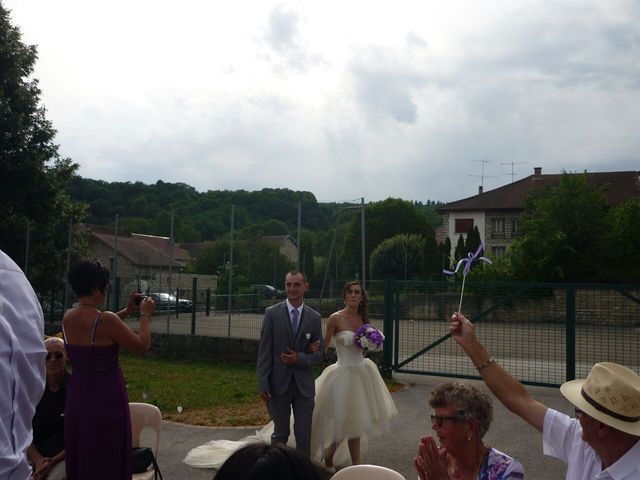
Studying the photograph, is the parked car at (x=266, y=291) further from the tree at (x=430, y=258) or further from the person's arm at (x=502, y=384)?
the tree at (x=430, y=258)

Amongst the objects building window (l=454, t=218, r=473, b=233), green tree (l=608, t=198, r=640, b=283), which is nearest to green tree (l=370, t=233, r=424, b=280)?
building window (l=454, t=218, r=473, b=233)

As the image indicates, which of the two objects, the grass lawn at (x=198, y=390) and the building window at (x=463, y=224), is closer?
the grass lawn at (x=198, y=390)

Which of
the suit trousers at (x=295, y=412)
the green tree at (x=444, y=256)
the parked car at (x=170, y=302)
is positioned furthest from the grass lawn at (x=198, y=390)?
the green tree at (x=444, y=256)

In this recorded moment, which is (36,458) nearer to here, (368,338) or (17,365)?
(368,338)

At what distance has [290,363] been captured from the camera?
6.40 metres

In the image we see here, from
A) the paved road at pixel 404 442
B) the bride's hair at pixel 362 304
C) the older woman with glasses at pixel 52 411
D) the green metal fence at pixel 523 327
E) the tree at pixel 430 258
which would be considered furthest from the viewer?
the tree at pixel 430 258

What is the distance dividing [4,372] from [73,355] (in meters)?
2.88

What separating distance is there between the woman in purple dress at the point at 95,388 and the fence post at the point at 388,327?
8.05 meters

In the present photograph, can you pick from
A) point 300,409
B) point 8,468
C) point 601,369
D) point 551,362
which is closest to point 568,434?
point 601,369

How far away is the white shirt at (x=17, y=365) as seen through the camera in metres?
1.40

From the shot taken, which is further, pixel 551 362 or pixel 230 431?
pixel 551 362

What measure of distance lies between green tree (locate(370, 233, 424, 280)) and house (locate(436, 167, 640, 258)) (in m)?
7.15

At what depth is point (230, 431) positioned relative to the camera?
27.1ft

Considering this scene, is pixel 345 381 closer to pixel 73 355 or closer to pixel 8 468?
pixel 73 355
